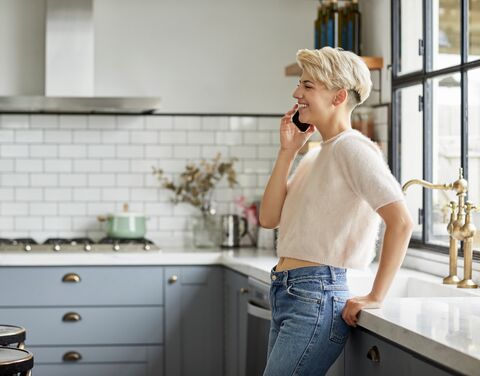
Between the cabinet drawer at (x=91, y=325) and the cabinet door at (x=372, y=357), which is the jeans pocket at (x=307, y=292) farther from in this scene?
the cabinet drawer at (x=91, y=325)

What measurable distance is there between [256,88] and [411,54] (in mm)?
1424

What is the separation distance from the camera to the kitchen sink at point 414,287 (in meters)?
3.49

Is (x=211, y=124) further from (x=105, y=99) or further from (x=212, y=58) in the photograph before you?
(x=105, y=99)

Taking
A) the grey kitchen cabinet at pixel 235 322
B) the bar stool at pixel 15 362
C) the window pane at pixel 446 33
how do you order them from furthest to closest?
1. the grey kitchen cabinet at pixel 235 322
2. the window pane at pixel 446 33
3. the bar stool at pixel 15 362

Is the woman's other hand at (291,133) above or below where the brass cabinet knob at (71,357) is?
above

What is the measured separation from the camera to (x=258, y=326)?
419 centimetres

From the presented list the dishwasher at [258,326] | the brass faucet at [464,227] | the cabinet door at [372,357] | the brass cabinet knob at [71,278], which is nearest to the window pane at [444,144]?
the brass faucet at [464,227]

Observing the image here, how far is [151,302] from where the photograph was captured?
202 inches

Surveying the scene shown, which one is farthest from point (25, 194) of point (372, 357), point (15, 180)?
point (372, 357)

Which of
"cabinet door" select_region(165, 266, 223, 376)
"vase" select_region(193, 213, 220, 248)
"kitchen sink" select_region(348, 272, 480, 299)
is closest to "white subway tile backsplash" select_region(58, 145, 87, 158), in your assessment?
"vase" select_region(193, 213, 220, 248)

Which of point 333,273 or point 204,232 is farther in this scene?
point 204,232

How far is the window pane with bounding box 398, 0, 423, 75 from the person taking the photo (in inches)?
178

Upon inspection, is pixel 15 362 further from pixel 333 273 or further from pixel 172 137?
pixel 172 137

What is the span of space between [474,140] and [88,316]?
2286 mm
